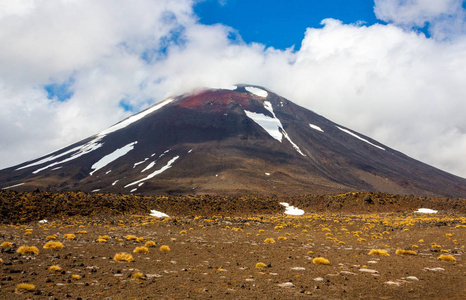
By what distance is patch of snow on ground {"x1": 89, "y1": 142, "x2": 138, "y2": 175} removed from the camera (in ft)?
506

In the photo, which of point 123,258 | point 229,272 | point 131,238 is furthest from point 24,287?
point 131,238

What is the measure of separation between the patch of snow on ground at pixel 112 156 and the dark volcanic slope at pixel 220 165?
593 mm

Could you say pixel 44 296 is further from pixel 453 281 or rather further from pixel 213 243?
pixel 453 281

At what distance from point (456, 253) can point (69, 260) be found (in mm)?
20019

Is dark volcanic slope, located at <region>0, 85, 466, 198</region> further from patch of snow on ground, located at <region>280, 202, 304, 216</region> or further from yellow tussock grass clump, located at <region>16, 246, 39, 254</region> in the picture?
yellow tussock grass clump, located at <region>16, 246, 39, 254</region>

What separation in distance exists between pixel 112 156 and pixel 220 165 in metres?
64.4

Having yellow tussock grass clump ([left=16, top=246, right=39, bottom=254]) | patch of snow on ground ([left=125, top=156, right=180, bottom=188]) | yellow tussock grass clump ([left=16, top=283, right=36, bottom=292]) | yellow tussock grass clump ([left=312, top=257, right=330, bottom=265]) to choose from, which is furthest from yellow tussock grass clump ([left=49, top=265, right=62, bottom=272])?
patch of snow on ground ([left=125, top=156, right=180, bottom=188])

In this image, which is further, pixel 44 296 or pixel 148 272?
pixel 148 272

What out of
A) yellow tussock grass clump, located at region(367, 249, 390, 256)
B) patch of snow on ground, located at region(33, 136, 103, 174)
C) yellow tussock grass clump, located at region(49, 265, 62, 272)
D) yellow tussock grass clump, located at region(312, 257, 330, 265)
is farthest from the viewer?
patch of snow on ground, located at region(33, 136, 103, 174)

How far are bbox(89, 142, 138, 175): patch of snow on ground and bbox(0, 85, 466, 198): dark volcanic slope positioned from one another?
23.4 inches

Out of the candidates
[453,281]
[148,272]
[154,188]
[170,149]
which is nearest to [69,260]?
[148,272]

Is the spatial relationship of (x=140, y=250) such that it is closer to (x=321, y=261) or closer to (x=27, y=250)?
(x=27, y=250)

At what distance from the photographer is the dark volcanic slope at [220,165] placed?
120 metres

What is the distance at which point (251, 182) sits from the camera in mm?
117188
